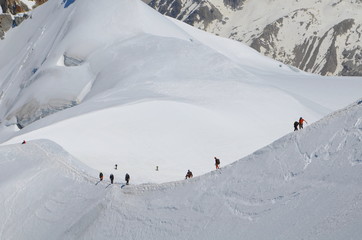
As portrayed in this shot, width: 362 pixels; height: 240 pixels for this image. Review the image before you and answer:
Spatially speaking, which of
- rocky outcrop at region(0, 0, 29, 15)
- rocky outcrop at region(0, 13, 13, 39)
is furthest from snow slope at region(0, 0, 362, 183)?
rocky outcrop at region(0, 0, 29, 15)

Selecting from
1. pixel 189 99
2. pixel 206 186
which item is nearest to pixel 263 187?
pixel 206 186

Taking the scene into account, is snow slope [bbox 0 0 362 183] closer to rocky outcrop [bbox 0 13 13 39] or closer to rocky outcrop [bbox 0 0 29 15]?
rocky outcrop [bbox 0 13 13 39]

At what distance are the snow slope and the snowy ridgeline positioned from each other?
594 centimetres

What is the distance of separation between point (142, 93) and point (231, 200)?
32892 millimetres

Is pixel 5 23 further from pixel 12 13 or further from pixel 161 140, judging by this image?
pixel 161 140

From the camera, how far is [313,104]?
60.2 meters

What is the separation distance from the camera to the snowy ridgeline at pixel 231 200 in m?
23.3

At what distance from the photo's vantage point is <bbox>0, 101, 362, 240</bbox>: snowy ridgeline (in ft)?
76.5

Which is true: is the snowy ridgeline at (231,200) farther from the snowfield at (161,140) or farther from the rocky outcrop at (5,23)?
the rocky outcrop at (5,23)

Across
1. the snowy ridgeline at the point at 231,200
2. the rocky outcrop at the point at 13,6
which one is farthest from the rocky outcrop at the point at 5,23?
the snowy ridgeline at the point at 231,200

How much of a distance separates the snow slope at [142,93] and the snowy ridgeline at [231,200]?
594 centimetres

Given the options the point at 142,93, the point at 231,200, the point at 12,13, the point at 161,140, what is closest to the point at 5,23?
the point at 12,13

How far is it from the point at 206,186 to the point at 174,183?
1.74 metres

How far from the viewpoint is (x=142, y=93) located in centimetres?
5825
